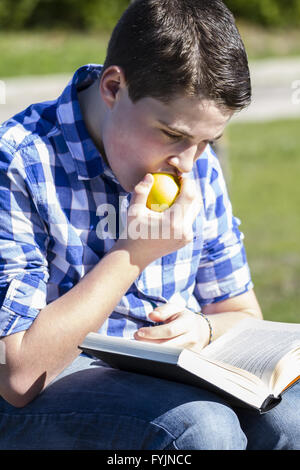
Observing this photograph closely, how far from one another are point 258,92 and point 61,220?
1466 centimetres

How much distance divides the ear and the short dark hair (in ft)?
0.08

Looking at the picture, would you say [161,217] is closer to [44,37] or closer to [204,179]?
[204,179]

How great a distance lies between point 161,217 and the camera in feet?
7.43

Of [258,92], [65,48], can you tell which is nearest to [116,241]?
[258,92]

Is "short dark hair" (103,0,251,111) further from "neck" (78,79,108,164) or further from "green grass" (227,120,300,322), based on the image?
"green grass" (227,120,300,322)

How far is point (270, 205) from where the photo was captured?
27.9 ft

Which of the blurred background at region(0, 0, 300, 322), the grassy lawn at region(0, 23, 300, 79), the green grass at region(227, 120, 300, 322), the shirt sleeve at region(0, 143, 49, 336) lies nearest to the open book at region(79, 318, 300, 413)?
the shirt sleeve at region(0, 143, 49, 336)

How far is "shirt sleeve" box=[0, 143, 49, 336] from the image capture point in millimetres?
2182

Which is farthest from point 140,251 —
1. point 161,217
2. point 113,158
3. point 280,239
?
point 280,239

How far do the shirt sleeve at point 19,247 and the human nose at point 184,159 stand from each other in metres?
0.43

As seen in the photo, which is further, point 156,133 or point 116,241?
point 116,241

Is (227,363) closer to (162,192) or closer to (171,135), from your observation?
(162,192)

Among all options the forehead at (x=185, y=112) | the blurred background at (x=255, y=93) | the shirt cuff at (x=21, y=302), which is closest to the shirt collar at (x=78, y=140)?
A: the forehead at (x=185, y=112)
